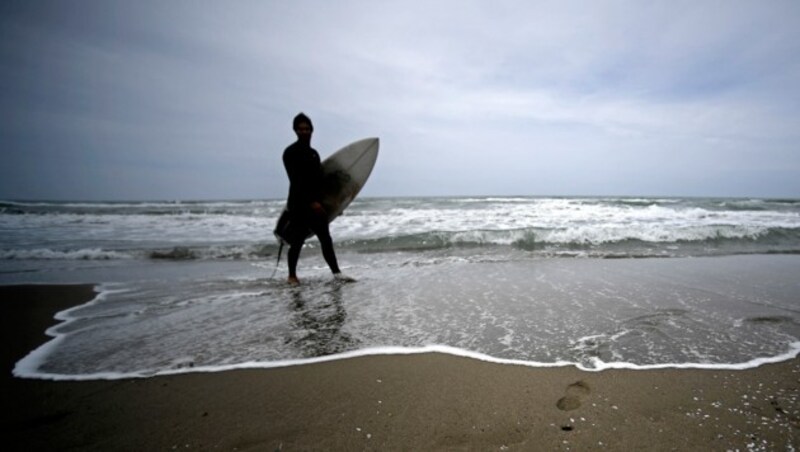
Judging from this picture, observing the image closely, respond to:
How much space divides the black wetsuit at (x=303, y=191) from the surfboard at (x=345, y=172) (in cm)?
93

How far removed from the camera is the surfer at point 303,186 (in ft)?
14.6

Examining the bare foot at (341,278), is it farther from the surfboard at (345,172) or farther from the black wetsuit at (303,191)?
the surfboard at (345,172)

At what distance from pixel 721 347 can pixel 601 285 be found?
1.86m

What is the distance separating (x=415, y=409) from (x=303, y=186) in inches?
137

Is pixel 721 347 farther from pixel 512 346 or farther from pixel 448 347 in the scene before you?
pixel 448 347

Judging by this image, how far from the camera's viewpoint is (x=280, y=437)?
1382 mm

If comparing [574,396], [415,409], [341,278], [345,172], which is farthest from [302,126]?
[574,396]

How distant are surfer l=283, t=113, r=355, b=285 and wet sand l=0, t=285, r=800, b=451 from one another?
8.84ft

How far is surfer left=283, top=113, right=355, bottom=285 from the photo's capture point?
14.6 ft

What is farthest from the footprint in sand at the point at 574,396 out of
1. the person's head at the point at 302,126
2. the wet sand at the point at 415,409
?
the person's head at the point at 302,126

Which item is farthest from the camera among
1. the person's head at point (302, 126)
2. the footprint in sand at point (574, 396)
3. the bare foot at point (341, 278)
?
the bare foot at point (341, 278)

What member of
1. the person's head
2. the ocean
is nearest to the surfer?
the person's head

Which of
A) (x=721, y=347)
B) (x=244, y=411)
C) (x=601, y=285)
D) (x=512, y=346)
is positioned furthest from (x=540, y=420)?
(x=601, y=285)

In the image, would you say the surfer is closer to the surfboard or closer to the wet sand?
the surfboard
